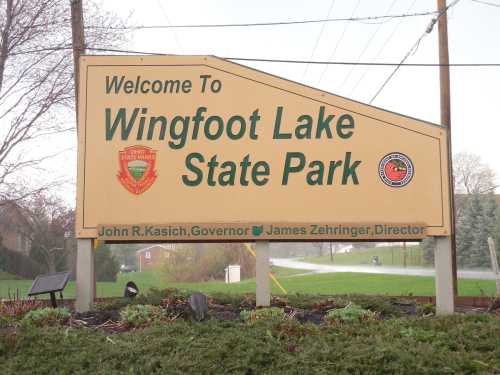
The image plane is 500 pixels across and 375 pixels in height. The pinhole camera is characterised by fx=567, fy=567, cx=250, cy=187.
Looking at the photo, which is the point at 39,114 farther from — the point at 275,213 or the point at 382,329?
the point at 382,329

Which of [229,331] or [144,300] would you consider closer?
[229,331]

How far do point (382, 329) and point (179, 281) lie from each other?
19.1m

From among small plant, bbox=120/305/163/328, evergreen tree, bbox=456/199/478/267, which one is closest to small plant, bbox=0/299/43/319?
small plant, bbox=120/305/163/328

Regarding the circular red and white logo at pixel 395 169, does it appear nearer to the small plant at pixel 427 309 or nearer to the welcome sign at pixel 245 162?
the welcome sign at pixel 245 162

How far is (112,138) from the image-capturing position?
31.2ft

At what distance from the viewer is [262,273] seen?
920 cm

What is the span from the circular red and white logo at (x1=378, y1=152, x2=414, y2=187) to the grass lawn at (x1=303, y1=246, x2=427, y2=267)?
32.6 metres

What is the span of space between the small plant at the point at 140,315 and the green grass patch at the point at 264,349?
1.69 ft

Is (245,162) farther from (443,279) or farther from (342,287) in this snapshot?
(342,287)

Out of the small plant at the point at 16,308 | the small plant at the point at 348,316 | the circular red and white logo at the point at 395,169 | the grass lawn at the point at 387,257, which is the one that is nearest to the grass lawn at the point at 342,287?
the small plant at the point at 16,308

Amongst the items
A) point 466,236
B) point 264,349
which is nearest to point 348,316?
point 264,349

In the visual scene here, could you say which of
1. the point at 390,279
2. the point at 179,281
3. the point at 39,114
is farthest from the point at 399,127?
the point at 390,279

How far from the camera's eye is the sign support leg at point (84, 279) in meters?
9.23

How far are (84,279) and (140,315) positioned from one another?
1.55 m
